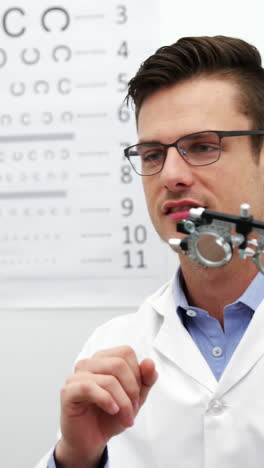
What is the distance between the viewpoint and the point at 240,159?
3.02 feet

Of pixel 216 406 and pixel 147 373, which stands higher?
pixel 147 373

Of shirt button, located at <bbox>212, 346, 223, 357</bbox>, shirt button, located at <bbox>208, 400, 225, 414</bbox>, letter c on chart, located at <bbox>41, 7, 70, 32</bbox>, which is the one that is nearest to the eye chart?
letter c on chart, located at <bbox>41, 7, 70, 32</bbox>

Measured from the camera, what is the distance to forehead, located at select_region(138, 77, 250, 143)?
92 centimetres

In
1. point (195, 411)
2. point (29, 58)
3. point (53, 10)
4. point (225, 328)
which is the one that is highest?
point (53, 10)

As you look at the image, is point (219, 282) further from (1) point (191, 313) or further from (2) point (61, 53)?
→ (2) point (61, 53)

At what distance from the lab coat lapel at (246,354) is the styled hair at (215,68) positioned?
0.31 metres

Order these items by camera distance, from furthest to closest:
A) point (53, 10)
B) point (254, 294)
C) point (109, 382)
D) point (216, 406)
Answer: point (53, 10) < point (254, 294) < point (216, 406) < point (109, 382)

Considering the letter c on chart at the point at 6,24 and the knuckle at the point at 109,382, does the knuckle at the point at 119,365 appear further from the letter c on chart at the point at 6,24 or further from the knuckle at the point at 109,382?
the letter c on chart at the point at 6,24

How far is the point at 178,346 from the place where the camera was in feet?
3.18

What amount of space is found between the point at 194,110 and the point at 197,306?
387 mm

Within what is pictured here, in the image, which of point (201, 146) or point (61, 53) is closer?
point (201, 146)

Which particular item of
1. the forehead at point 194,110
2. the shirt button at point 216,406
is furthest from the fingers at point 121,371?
the forehead at point 194,110

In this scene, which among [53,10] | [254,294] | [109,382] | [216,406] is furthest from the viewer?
[53,10]

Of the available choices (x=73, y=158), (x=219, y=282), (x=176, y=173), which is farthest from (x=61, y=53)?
(x=219, y=282)
